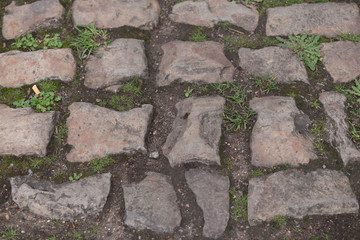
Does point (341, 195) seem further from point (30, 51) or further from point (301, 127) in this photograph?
point (30, 51)

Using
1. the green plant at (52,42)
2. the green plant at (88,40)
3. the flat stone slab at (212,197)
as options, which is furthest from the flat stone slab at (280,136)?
the green plant at (52,42)

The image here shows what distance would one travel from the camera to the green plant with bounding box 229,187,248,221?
2.06 meters

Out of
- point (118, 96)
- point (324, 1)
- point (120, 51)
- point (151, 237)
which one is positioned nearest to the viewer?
point (151, 237)

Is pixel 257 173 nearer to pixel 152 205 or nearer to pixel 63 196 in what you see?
pixel 152 205

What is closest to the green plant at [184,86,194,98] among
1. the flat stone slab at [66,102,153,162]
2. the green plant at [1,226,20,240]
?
the flat stone slab at [66,102,153,162]

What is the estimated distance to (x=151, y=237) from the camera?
202 centimetres

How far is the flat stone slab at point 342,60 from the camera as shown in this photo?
2541mm

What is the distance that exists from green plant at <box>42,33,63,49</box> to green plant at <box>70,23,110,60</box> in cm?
11

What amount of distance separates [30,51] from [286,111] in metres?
2.08

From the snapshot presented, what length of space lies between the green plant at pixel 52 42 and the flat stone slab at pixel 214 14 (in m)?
0.97

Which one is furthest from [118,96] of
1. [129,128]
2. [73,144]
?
[73,144]

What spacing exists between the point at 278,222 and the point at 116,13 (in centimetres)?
211

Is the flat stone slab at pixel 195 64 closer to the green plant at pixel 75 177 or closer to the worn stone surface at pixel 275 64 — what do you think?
the worn stone surface at pixel 275 64

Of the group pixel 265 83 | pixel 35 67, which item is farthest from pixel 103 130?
pixel 265 83
